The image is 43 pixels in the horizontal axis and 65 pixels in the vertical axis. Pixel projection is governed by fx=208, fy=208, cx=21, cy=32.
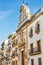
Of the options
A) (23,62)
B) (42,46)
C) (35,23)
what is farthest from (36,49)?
(23,62)

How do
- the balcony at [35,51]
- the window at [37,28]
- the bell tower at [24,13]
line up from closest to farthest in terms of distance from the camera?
the balcony at [35,51] → the window at [37,28] → the bell tower at [24,13]

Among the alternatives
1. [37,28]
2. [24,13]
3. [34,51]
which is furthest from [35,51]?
[24,13]

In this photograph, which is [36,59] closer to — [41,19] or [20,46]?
[41,19]

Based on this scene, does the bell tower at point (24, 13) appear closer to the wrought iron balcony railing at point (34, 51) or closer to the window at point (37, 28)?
the window at point (37, 28)

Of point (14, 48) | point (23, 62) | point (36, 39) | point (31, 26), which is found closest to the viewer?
point (36, 39)

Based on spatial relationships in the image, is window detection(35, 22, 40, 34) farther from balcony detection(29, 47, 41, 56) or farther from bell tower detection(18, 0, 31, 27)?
bell tower detection(18, 0, 31, 27)

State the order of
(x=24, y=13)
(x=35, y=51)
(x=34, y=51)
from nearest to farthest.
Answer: (x=35, y=51), (x=34, y=51), (x=24, y=13)

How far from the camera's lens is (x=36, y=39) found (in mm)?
29391

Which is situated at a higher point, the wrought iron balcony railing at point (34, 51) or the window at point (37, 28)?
the window at point (37, 28)

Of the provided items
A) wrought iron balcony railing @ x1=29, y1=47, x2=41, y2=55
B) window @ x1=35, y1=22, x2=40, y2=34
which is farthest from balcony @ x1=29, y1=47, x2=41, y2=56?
window @ x1=35, y1=22, x2=40, y2=34

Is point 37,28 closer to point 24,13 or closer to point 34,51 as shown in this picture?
point 34,51

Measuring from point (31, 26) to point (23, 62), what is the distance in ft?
23.8

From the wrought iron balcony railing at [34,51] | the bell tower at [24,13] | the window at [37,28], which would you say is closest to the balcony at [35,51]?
the wrought iron balcony railing at [34,51]

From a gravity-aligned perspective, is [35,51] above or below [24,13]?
below
